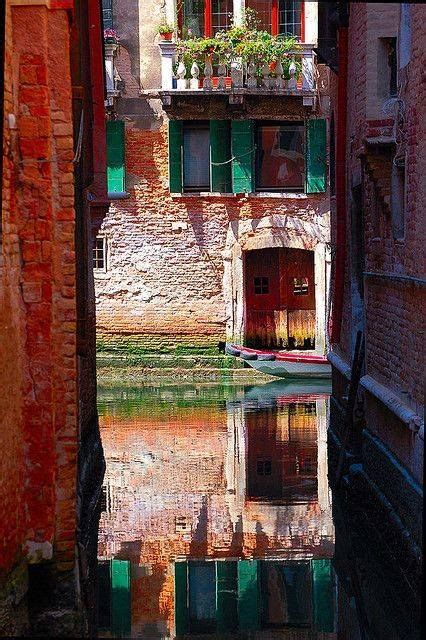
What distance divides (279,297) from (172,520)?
16932 mm

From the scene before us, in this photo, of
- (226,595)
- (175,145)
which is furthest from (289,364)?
(226,595)

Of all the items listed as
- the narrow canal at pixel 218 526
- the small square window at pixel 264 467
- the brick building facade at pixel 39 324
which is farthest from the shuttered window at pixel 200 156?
the brick building facade at pixel 39 324

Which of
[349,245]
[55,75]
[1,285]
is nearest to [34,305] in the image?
[1,285]

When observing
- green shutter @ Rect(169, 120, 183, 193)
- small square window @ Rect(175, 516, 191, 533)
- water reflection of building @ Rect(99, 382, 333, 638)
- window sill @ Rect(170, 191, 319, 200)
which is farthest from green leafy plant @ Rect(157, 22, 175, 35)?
→ small square window @ Rect(175, 516, 191, 533)

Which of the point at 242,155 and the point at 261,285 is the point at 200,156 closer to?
the point at 242,155

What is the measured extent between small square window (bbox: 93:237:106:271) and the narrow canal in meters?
7.93

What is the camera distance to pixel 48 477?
362 inches

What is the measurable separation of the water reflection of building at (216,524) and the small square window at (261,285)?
8944 mm

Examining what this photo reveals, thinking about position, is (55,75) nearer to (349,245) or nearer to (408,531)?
(408,531)

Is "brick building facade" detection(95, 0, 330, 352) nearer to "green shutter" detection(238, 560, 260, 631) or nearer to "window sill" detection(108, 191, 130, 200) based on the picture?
"window sill" detection(108, 191, 130, 200)

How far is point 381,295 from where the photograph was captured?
1488 cm

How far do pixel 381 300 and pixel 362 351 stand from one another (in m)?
1.53

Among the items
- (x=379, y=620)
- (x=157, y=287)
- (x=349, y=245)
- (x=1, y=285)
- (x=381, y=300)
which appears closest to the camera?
(x=1, y=285)

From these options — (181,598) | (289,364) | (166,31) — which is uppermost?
(166,31)
